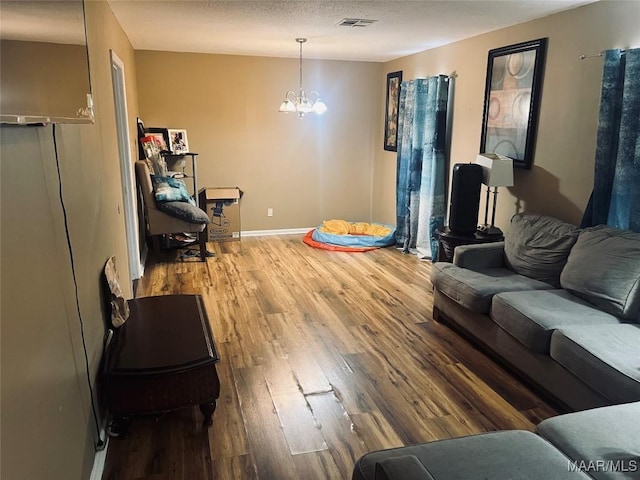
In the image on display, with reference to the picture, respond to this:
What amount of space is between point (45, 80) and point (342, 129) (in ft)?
19.1

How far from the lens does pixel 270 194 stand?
6789 mm

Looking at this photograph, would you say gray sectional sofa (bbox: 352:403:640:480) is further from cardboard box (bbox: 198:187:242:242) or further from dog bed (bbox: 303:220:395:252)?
cardboard box (bbox: 198:187:242:242)

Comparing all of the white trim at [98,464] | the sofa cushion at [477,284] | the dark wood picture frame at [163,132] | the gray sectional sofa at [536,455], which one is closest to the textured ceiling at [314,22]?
the dark wood picture frame at [163,132]

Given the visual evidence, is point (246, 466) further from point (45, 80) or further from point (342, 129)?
point (342, 129)

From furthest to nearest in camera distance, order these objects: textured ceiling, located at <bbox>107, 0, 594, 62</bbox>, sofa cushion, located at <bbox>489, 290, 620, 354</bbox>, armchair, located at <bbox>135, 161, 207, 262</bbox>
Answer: armchair, located at <bbox>135, 161, 207, 262</bbox> → textured ceiling, located at <bbox>107, 0, 594, 62</bbox> → sofa cushion, located at <bbox>489, 290, 620, 354</bbox>

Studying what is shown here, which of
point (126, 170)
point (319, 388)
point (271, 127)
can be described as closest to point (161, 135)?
point (271, 127)

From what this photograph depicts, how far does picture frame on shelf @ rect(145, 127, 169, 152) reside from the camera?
5.87 metres

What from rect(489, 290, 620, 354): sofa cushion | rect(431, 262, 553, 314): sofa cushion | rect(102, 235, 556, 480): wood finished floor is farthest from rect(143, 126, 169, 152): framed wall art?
rect(489, 290, 620, 354): sofa cushion

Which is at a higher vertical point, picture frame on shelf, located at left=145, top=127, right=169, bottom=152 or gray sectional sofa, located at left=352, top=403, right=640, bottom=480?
picture frame on shelf, located at left=145, top=127, right=169, bottom=152

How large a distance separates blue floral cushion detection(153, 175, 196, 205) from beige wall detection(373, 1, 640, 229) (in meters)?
3.18

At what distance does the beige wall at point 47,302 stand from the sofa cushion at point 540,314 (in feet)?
7.60

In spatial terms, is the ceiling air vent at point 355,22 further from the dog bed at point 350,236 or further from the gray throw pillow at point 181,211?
the dog bed at point 350,236

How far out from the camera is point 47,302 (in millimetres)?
1520

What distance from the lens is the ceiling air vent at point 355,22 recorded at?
3938mm
